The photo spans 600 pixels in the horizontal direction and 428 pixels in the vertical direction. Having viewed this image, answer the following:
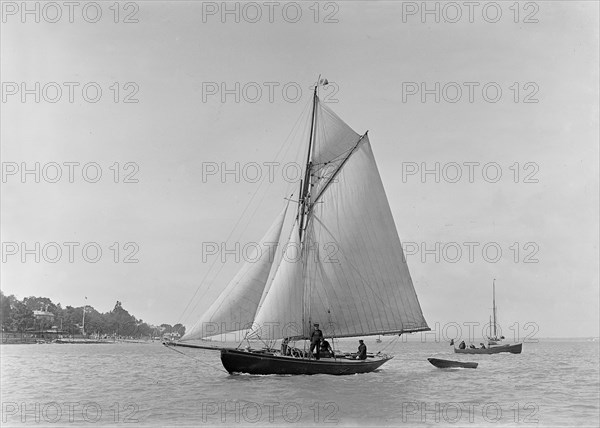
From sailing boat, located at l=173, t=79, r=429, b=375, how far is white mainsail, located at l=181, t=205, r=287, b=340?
0.37 feet

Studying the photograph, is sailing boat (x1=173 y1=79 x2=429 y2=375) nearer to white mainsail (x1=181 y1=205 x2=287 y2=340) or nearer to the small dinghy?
white mainsail (x1=181 y1=205 x2=287 y2=340)

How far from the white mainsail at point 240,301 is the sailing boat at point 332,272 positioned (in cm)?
11

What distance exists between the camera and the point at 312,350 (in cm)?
3469

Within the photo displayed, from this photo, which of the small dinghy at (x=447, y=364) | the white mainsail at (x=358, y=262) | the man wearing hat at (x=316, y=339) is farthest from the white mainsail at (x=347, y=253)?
the small dinghy at (x=447, y=364)

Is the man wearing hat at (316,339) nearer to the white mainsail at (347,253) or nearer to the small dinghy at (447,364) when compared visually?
the white mainsail at (347,253)

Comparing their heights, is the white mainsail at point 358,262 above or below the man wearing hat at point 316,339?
above

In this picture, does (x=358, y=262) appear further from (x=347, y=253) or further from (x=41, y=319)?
(x=41, y=319)

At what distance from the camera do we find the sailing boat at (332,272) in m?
33.9

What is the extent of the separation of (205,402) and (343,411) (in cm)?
562

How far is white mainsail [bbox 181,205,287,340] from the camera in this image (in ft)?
103

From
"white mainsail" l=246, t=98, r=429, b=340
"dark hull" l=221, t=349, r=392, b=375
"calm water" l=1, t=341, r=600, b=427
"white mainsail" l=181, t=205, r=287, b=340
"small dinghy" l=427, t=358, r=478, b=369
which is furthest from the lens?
"small dinghy" l=427, t=358, r=478, b=369

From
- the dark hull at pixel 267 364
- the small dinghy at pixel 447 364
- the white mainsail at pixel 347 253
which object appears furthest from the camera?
the small dinghy at pixel 447 364

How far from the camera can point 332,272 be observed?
3738 cm

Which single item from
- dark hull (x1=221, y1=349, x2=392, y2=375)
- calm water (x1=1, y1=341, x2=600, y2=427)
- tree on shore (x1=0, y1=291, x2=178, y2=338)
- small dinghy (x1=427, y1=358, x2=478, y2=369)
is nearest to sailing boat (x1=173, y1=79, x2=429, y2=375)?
dark hull (x1=221, y1=349, x2=392, y2=375)
